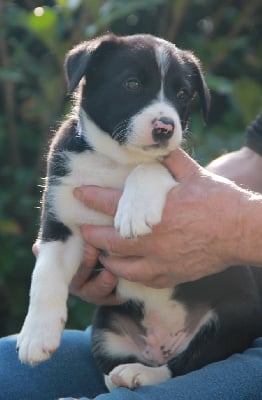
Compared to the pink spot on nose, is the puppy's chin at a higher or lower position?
lower

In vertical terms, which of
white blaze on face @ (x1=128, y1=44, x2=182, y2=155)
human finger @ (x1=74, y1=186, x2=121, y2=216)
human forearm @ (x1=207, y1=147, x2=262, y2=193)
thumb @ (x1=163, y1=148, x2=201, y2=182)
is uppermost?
white blaze on face @ (x1=128, y1=44, x2=182, y2=155)

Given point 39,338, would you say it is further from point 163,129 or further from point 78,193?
point 163,129

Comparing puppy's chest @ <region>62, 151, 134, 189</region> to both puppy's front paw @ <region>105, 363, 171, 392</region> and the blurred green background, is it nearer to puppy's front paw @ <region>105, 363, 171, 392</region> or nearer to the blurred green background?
puppy's front paw @ <region>105, 363, 171, 392</region>

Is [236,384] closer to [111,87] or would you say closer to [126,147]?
[126,147]

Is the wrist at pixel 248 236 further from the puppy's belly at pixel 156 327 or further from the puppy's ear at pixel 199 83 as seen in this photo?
the puppy's ear at pixel 199 83

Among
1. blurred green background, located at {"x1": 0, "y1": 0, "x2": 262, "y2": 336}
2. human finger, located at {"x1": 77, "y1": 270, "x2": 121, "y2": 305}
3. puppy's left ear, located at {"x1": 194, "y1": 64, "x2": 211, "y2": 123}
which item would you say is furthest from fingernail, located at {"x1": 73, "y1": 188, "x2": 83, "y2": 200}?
blurred green background, located at {"x1": 0, "y1": 0, "x2": 262, "y2": 336}

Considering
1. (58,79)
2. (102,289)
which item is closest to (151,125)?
(102,289)

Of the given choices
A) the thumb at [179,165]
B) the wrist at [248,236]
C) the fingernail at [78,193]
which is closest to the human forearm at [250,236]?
the wrist at [248,236]
